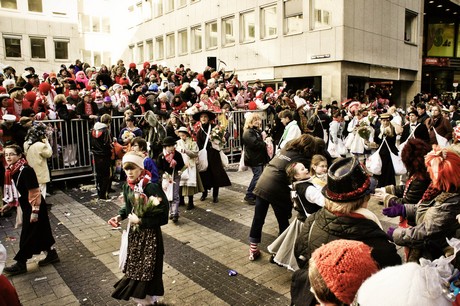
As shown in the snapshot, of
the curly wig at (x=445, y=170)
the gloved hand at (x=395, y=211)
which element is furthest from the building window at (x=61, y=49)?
the curly wig at (x=445, y=170)

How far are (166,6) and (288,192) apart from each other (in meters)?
34.3

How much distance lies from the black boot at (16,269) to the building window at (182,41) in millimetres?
30482

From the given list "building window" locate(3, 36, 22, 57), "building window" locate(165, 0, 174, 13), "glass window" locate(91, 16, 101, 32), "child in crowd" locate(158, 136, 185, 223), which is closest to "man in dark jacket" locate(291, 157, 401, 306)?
"child in crowd" locate(158, 136, 185, 223)

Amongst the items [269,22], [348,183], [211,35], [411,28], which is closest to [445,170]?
[348,183]

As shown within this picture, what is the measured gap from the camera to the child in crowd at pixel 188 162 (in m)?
7.96

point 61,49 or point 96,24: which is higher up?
point 96,24

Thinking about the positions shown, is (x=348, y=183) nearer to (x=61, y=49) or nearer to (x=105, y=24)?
(x=61, y=49)

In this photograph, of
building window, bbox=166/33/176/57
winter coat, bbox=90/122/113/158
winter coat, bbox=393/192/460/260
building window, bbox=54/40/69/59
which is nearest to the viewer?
winter coat, bbox=393/192/460/260

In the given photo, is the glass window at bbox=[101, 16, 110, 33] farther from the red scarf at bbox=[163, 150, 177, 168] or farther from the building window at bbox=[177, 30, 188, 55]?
the red scarf at bbox=[163, 150, 177, 168]

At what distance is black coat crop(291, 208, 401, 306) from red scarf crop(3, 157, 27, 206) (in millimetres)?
4258

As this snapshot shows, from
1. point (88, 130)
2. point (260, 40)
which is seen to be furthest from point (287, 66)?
point (88, 130)

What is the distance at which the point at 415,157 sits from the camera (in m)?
4.49

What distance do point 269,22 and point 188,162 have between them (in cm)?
2072

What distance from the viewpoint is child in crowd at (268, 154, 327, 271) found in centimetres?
405
